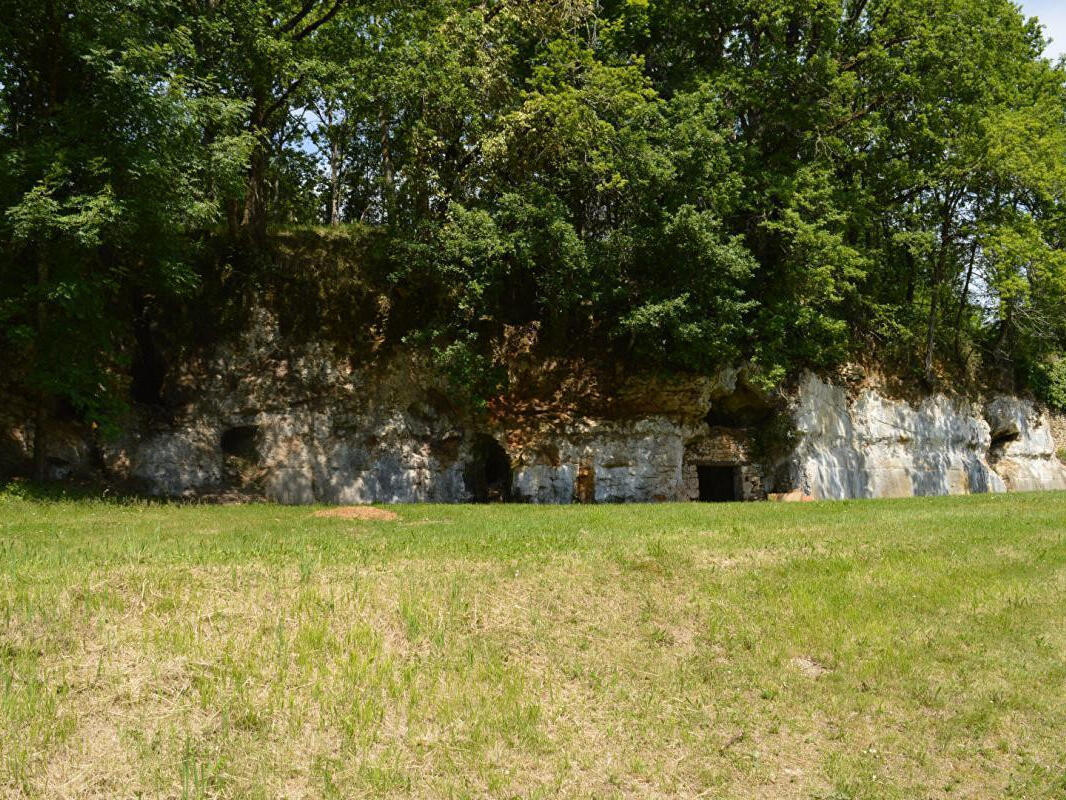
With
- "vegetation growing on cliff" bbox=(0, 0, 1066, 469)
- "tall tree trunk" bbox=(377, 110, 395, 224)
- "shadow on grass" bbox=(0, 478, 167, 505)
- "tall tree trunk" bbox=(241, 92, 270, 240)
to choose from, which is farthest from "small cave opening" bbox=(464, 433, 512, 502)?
"tall tree trunk" bbox=(241, 92, 270, 240)

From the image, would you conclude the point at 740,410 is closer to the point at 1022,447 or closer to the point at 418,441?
the point at 418,441

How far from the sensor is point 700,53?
29.5 m

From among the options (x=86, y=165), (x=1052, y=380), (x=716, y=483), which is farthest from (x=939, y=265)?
(x=86, y=165)

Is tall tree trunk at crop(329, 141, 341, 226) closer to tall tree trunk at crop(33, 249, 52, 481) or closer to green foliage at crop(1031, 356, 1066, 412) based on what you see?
tall tree trunk at crop(33, 249, 52, 481)

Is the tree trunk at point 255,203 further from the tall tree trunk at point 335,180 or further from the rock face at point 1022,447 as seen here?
the rock face at point 1022,447

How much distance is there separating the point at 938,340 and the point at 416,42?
83.3ft

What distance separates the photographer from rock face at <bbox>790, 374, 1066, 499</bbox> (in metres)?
29.0

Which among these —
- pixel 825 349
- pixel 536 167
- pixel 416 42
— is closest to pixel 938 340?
pixel 825 349

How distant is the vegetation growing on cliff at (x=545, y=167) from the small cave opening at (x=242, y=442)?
4.12m

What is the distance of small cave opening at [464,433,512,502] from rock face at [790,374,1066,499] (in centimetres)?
1081

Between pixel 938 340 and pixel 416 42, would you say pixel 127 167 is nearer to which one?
pixel 416 42

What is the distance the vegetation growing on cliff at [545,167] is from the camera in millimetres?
18172

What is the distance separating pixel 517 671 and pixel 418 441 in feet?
59.1

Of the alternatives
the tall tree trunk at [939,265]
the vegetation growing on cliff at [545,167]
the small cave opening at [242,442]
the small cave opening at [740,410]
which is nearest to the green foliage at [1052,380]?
the vegetation growing on cliff at [545,167]
